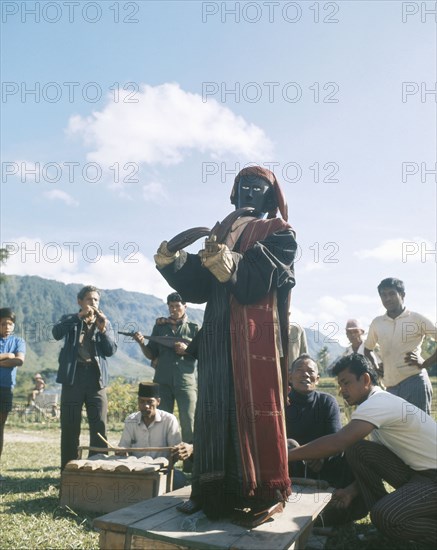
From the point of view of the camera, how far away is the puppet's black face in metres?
3.79

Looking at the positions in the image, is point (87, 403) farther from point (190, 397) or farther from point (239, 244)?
point (239, 244)

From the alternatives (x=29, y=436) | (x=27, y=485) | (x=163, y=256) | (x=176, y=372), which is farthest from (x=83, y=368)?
(x=29, y=436)

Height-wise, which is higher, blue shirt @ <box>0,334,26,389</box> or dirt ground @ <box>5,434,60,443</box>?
blue shirt @ <box>0,334,26,389</box>

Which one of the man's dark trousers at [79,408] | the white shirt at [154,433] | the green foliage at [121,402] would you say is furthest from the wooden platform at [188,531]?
the green foliage at [121,402]

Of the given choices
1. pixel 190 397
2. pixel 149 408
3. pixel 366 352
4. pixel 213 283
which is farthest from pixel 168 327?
pixel 213 283

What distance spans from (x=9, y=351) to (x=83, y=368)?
1156 millimetres

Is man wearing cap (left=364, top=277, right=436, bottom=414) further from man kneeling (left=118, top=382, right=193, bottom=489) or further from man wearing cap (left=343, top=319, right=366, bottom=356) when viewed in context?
man kneeling (left=118, top=382, right=193, bottom=489)

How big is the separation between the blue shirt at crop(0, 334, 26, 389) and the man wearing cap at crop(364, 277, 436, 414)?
442cm

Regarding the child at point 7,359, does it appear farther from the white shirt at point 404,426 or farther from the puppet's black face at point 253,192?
the white shirt at point 404,426

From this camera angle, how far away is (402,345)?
Answer: 231 inches

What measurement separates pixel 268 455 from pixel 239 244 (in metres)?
1.39

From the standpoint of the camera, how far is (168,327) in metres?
7.16

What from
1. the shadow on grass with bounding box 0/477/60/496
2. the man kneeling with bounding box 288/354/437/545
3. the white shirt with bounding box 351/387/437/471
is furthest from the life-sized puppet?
the shadow on grass with bounding box 0/477/60/496

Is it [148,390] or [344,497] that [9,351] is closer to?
[148,390]
